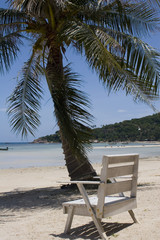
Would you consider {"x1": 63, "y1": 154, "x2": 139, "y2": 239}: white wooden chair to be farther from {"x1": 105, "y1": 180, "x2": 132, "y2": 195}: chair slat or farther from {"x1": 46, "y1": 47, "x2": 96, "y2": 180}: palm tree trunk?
{"x1": 46, "y1": 47, "x2": 96, "y2": 180}: palm tree trunk

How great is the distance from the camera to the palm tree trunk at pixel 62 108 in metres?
6.81

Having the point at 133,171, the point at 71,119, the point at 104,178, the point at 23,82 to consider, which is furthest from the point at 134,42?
the point at 104,178

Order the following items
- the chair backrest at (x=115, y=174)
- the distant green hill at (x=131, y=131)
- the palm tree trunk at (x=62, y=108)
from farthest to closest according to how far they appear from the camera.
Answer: the distant green hill at (x=131, y=131), the palm tree trunk at (x=62, y=108), the chair backrest at (x=115, y=174)

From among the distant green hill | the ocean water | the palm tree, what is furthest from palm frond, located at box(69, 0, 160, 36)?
the distant green hill

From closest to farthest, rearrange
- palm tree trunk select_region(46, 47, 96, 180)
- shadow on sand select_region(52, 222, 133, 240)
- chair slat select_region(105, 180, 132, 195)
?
chair slat select_region(105, 180, 132, 195)
shadow on sand select_region(52, 222, 133, 240)
palm tree trunk select_region(46, 47, 96, 180)

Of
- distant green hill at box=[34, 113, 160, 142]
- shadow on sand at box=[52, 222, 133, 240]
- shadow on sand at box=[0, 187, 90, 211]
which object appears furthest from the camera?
distant green hill at box=[34, 113, 160, 142]

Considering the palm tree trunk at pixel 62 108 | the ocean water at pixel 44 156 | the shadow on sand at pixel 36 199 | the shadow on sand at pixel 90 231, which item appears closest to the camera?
the shadow on sand at pixel 90 231

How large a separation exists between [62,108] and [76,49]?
254 centimetres

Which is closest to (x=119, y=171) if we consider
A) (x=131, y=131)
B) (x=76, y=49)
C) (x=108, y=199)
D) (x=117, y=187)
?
(x=117, y=187)

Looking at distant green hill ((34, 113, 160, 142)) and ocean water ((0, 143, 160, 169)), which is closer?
ocean water ((0, 143, 160, 169))

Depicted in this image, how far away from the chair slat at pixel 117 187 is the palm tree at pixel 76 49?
2648mm

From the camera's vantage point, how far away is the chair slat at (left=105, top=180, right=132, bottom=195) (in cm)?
371

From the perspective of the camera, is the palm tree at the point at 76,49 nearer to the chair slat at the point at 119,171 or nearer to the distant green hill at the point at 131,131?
the chair slat at the point at 119,171

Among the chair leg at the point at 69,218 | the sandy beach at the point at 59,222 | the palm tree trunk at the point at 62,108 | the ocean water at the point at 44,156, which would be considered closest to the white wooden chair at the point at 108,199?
the chair leg at the point at 69,218
